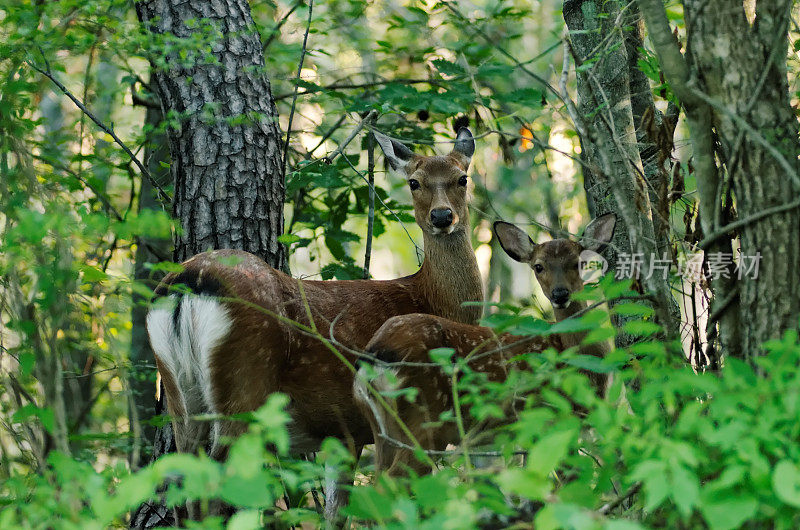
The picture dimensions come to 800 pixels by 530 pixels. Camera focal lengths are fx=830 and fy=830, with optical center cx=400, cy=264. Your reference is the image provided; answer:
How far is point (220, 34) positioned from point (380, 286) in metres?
1.98

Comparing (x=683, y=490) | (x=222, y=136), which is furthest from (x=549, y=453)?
(x=222, y=136)

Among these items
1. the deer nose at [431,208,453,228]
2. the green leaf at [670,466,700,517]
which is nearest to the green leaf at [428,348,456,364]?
the green leaf at [670,466,700,517]

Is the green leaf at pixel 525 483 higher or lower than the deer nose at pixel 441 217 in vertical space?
lower

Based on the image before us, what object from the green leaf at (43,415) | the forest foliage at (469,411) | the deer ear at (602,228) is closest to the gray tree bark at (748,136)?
the forest foliage at (469,411)

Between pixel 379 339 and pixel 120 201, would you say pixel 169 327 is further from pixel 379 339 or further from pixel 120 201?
pixel 120 201

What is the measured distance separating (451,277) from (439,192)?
0.65 metres

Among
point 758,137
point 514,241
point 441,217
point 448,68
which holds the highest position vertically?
point 448,68

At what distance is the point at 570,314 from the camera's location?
5211 mm

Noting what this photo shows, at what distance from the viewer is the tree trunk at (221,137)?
5516mm

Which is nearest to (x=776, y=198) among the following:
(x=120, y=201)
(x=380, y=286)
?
(x=380, y=286)

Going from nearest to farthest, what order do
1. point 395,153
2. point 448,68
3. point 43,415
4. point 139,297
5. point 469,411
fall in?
1. point 43,415
2. point 469,411
3. point 448,68
4. point 395,153
5. point 139,297
